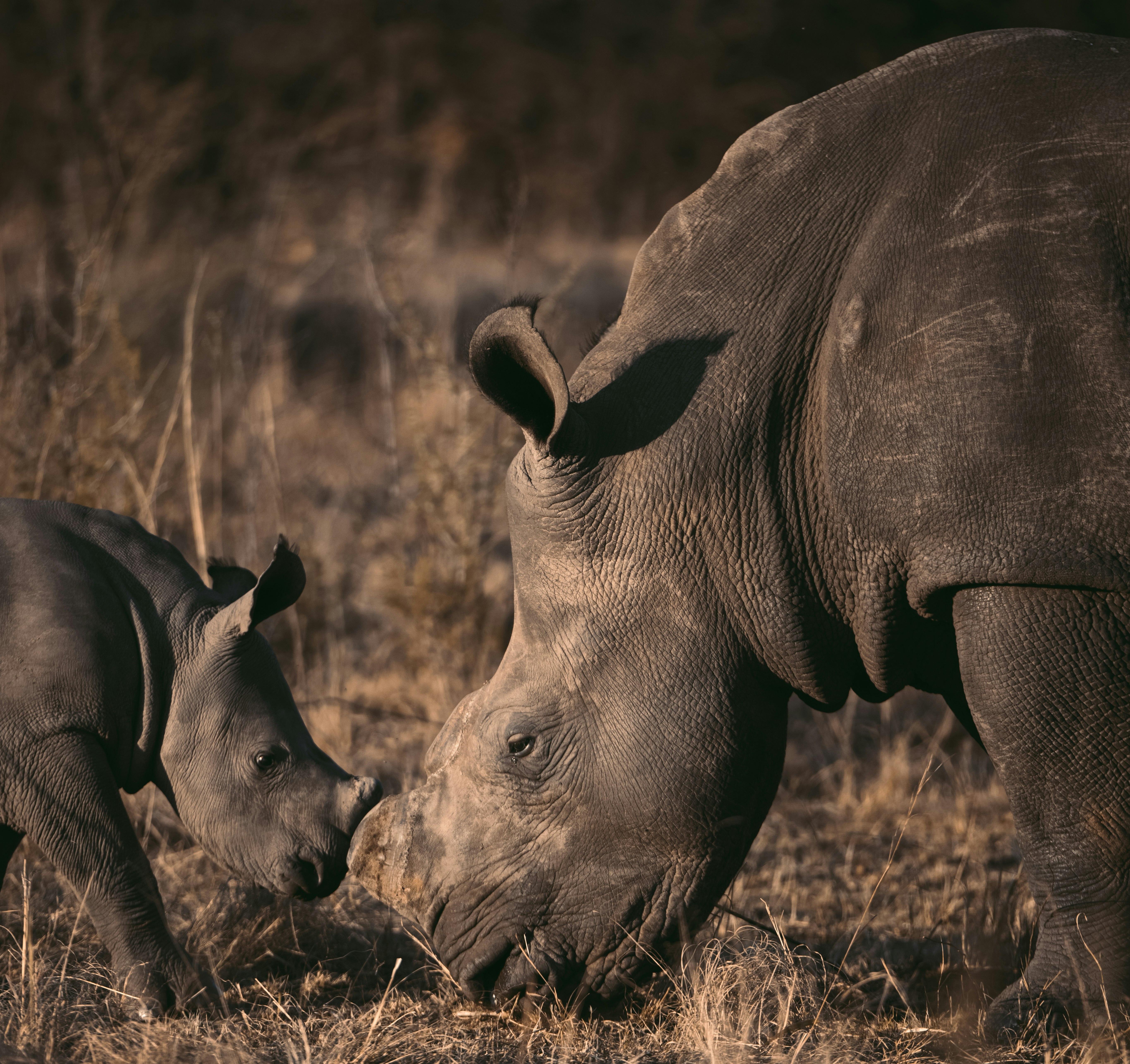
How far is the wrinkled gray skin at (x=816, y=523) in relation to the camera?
286 centimetres

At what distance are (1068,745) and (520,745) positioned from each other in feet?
4.27

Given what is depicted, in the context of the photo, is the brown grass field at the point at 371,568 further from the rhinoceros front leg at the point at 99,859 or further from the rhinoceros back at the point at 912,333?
the rhinoceros back at the point at 912,333

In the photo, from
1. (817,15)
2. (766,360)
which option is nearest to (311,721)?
(766,360)

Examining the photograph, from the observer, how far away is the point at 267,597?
3.88m

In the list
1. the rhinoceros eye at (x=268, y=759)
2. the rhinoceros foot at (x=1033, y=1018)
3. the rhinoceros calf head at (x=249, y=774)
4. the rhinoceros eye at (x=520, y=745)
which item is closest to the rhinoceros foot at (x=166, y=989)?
the rhinoceros calf head at (x=249, y=774)

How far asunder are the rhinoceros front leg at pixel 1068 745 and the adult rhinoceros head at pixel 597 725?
0.60 meters

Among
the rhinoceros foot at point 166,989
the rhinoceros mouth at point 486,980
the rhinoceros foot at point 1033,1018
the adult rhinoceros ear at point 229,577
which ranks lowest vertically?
the rhinoceros foot at point 1033,1018

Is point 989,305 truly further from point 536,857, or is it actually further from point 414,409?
point 414,409

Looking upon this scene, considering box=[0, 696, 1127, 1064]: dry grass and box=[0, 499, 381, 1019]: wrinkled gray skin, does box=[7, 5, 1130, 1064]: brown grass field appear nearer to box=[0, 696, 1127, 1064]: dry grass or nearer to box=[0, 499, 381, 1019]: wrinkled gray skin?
box=[0, 696, 1127, 1064]: dry grass

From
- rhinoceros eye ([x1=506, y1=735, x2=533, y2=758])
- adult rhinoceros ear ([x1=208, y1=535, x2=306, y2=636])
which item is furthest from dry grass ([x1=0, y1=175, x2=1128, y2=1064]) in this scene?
adult rhinoceros ear ([x1=208, y1=535, x2=306, y2=636])

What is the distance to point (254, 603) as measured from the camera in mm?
3797

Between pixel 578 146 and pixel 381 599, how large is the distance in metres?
8.52

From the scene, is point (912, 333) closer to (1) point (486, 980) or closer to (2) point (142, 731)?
(1) point (486, 980)

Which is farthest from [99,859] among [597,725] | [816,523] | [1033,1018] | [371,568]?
[371,568]
